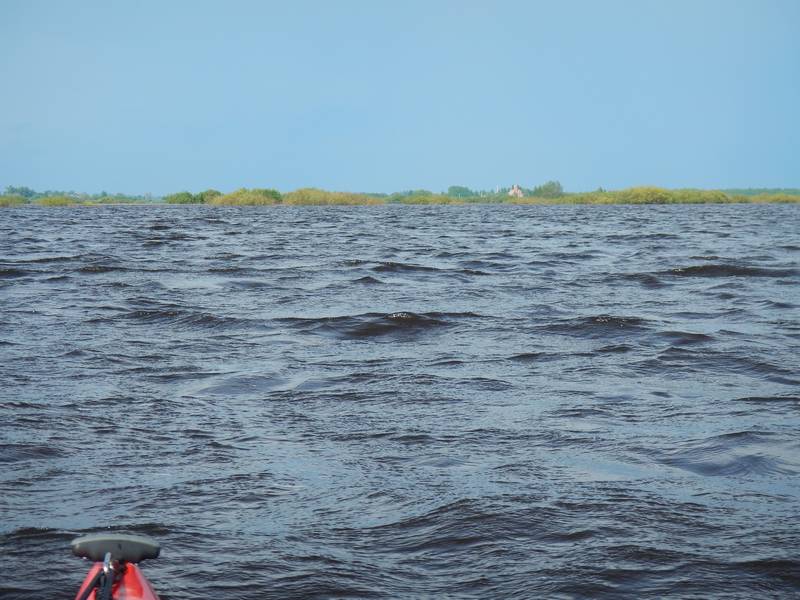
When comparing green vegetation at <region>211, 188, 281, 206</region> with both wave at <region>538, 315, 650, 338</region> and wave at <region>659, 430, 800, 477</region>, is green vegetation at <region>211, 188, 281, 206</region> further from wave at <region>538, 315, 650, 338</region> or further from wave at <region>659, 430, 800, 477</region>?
wave at <region>659, 430, 800, 477</region>

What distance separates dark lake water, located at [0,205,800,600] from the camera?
440 centimetres

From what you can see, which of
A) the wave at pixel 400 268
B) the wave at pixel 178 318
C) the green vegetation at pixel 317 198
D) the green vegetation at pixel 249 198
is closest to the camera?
the wave at pixel 178 318

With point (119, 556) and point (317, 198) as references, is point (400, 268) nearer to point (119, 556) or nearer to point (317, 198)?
point (119, 556)

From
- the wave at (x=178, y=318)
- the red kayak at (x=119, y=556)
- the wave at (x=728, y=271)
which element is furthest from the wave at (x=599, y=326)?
the red kayak at (x=119, y=556)

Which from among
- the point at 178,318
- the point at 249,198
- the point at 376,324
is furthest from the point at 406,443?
the point at 249,198

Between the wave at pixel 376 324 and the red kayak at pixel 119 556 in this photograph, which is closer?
the red kayak at pixel 119 556

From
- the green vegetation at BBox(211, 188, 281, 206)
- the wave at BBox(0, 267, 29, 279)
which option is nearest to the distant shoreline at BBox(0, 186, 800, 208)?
the green vegetation at BBox(211, 188, 281, 206)

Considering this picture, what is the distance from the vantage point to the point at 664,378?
904 centimetres

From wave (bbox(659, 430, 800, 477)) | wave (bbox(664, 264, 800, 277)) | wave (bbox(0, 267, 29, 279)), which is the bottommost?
wave (bbox(659, 430, 800, 477))

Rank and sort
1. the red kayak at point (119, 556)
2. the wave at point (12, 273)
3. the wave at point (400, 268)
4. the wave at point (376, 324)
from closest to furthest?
the red kayak at point (119, 556)
the wave at point (376, 324)
the wave at point (12, 273)
the wave at point (400, 268)

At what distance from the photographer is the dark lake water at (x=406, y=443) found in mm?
4398

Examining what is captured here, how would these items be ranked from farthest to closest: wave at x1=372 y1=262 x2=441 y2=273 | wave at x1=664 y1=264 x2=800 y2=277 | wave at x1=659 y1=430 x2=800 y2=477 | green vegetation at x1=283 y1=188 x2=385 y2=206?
green vegetation at x1=283 y1=188 x2=385 y2=206
wave at x1=372 y1=262 x2=441 y2=273
wave at x1=664 y1=264 x2=800 y2=277
wave at x1=659 y1=430 x2=800 y2=477

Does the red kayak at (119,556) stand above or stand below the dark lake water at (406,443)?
above

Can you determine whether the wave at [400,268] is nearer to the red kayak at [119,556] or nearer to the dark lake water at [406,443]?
the dark lake water at [406,443]
